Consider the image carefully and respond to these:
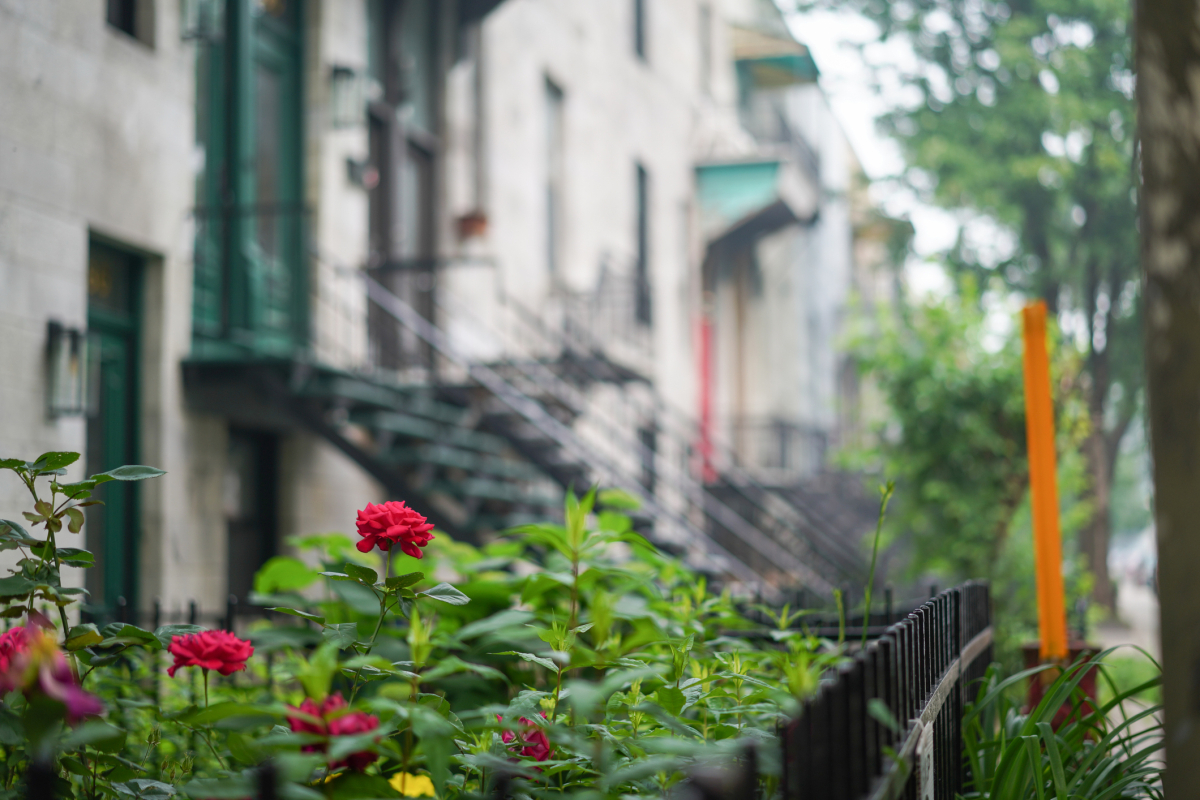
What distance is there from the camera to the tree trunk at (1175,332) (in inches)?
66.8

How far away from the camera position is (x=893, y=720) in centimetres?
183

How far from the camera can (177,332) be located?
746 cm

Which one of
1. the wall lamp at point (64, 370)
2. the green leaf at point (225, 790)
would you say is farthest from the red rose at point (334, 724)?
the wall lamp at point (64, 370)

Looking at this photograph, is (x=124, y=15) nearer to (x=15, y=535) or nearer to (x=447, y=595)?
(x=15, y=535)

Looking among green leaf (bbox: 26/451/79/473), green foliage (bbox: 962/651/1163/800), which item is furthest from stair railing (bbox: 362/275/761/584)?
green leaf (bbox: 26/451/79/473)

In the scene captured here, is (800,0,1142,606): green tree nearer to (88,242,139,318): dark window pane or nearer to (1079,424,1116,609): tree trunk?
(1079,424,1116,609): tree trunk

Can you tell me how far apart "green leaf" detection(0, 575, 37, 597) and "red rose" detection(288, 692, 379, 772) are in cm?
74

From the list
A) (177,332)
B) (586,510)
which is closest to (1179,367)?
(586,510)

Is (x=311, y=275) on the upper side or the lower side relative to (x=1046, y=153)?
Answer: lower

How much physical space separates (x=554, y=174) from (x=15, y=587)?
1227 centimetres

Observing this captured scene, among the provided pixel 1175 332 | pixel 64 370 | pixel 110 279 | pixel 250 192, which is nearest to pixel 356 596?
pixel 1175 332

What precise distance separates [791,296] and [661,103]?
26.4ft

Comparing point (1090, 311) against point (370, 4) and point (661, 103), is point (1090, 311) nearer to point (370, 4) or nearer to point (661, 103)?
point (661, 103)

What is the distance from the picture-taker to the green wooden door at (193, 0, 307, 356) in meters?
8.01
